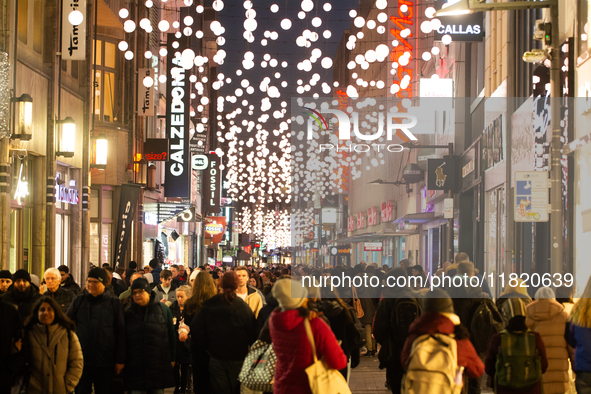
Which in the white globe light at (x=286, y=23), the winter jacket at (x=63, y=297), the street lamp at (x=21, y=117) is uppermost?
the white globe light at (x=286, y=23)

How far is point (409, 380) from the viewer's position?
6203mm

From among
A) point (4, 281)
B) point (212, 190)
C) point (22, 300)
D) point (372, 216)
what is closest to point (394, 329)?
point (22, 300)

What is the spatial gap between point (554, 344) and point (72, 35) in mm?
15362

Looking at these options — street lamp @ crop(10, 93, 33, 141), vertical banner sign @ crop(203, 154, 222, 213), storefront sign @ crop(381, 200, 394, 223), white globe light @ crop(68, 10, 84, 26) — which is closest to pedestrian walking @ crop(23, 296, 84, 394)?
street lamp @ crop(10, 93, 33, 141)

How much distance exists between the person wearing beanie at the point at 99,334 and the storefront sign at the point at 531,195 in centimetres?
707

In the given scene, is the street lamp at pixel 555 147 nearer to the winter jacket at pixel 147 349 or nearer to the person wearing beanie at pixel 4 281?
Answer: the winter jacket at pixel 147 349

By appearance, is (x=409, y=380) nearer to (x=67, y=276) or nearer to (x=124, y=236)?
(x=67, y=276)

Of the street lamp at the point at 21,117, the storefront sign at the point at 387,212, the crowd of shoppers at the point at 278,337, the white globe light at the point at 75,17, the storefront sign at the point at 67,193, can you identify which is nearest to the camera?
the crowd of shoppers at the point at 278,337

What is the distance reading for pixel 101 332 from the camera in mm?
8539

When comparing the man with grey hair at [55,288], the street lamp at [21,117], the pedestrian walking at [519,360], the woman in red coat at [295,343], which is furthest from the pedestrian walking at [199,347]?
the street lamp at [21,117]

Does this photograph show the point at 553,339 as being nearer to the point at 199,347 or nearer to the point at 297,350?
the point at 297,350

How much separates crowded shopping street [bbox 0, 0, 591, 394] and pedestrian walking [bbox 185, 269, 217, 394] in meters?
0.02

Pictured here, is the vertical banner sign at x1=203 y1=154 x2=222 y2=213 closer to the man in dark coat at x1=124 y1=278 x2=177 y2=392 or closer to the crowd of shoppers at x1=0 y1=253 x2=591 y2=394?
the crowd of shoppers at x1=0 y1=253 x2=591 y2=394

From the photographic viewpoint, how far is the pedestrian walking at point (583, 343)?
23.0 feet
